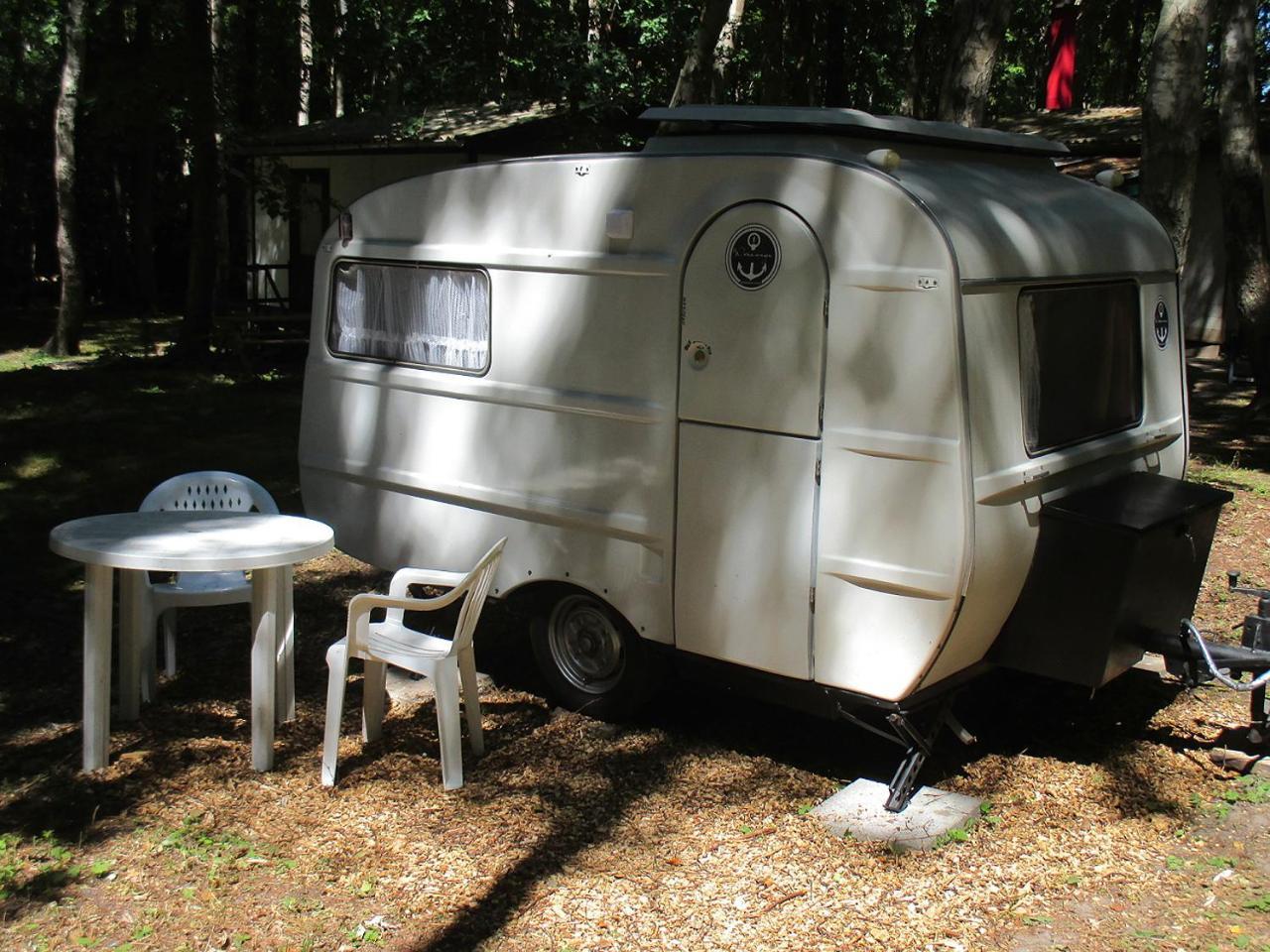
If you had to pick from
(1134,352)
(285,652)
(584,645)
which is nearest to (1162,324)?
(1134,352)

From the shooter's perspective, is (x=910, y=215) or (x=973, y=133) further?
(x=973, y=133)

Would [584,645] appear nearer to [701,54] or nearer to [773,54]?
[701,54]

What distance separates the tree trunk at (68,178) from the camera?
53.3 ft

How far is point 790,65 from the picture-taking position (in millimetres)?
20500

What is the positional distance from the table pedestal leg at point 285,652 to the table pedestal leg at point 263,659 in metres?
0.04

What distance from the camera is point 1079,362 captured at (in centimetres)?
503

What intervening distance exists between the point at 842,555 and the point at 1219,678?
1.55 m

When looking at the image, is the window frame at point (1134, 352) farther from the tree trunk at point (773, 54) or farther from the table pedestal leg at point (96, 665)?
the tree trunk at point (773, 54)

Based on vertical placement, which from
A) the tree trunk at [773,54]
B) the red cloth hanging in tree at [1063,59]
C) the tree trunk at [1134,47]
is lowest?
the tree trunk at [773,54]

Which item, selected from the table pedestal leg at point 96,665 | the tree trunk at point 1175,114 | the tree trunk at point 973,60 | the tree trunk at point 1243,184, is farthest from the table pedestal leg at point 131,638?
the tree trunk at point 1243,184

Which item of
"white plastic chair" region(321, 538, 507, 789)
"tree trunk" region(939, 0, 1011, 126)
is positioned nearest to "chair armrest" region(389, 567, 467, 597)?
"white plastic chair" region(321, 538, 507, 789)

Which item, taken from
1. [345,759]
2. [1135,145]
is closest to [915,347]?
[345,759]

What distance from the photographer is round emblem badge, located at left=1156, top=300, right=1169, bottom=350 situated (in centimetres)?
563

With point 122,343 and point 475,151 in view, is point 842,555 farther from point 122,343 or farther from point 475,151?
point 122,343
